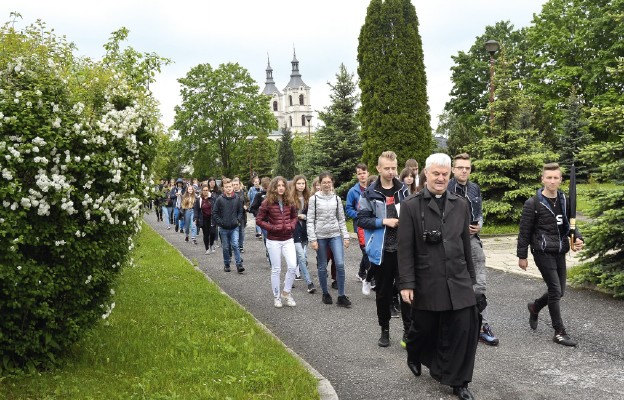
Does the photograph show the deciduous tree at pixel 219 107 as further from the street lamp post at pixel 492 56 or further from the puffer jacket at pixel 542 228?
the puffer jacket at pixel 542 228

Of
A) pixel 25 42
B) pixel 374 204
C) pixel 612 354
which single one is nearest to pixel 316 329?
pixel 374 204

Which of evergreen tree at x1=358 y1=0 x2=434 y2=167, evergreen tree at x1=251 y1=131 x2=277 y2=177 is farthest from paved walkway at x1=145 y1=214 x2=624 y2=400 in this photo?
evergreen tree at x1=251 y1=131 x2=277 y2=177

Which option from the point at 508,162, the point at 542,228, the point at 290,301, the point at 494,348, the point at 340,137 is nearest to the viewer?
the point at 494,348

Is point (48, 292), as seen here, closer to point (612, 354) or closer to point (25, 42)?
point (25, 42)

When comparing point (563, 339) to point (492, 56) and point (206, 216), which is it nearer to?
point (206, 216)

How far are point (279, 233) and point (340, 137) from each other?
15409 mm

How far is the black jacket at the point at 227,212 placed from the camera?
12.0 metres

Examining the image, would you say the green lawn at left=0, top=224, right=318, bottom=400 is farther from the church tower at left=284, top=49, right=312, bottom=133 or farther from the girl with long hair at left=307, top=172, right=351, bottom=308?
the church tower at left=284, top=49, right=312, bottom=133

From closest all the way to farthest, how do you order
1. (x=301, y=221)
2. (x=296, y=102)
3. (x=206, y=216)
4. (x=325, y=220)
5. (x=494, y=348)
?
(x=494, y=348)
(x=325, y=220)
(x=301, y=221)
(x=206, y=216)
(x=296, y=102)

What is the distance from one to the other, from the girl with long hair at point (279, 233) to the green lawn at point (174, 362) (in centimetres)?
91

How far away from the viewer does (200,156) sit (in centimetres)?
5744

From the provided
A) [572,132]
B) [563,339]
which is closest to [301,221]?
[563,339]

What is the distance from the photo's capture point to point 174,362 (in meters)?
5.27

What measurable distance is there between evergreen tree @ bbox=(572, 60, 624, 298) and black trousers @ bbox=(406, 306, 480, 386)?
4364 mm
